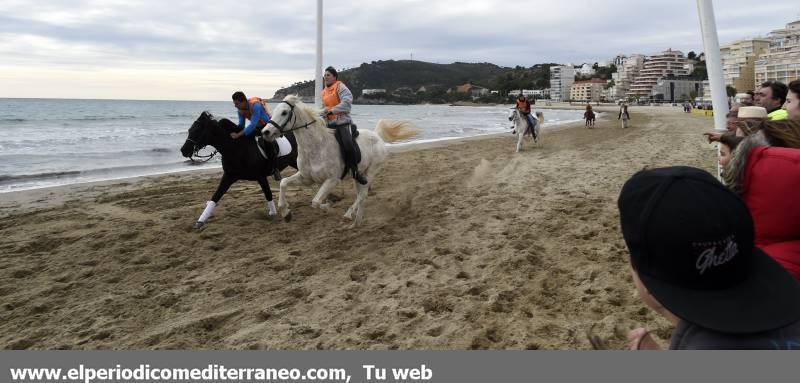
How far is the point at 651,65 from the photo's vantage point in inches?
6811

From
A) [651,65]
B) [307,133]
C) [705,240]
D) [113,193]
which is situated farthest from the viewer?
[651,65]

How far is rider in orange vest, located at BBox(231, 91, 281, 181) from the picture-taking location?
22.8ft

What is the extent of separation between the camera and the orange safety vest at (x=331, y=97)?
692 centimetres

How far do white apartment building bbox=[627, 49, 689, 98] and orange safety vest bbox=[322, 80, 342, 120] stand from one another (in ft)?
526

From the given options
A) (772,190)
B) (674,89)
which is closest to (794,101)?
(772,190)

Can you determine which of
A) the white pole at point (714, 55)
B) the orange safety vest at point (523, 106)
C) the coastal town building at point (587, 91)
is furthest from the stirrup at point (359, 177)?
the coastal town building at point (587, 91)

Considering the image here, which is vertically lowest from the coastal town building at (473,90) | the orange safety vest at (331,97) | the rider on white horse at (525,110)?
the orange safety vest at (331,97)

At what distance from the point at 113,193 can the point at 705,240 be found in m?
11.0

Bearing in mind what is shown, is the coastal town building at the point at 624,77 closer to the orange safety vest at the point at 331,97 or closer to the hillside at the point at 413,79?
the hillside at the point at 413,79

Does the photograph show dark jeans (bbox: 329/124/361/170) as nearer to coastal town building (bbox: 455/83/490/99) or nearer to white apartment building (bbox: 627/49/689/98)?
coastal town building (bbox: 455/83/490/99)

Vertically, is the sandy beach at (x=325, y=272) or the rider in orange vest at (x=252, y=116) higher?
the rider in orange vest at (x=252, y=116)

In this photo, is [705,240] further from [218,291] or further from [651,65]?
[651,65]

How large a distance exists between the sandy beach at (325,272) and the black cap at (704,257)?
7.73 feet

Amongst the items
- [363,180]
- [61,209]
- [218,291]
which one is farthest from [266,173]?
[61,209]
